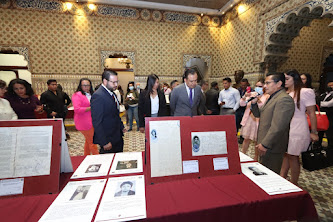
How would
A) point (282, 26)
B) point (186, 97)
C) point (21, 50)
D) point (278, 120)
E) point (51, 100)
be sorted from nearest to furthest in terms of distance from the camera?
point (278, 120) < point (186, 97) < point (51, 100) < point (282, 26) < point (21, 50)

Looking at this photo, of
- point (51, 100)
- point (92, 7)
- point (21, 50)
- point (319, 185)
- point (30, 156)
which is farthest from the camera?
point (92, 7)

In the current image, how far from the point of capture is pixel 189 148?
1.23 metres

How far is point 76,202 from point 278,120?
5.98 feet

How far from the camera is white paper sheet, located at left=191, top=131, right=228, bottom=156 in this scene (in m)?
1.24

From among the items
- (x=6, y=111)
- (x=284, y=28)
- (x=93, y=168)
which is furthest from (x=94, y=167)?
(x=284, y=28)

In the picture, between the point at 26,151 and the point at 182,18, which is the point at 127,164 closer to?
the point at 26,151

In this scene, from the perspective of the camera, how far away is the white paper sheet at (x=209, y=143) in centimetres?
124

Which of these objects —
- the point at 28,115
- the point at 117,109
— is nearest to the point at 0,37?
the point at 28,115

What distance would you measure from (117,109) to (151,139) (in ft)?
3.74

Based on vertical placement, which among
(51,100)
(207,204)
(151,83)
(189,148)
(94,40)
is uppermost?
(94,40)

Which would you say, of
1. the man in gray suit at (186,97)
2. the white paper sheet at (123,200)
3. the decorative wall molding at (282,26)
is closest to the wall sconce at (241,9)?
the decorative wall molding at (282,26)

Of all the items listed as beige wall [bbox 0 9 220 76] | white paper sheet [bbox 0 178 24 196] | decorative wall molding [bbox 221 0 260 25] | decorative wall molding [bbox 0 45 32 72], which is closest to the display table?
white paper sheet [bbox 0 178 24 196]

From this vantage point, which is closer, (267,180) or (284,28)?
(267,180)

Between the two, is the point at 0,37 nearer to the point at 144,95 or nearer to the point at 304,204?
the point at 144,95
